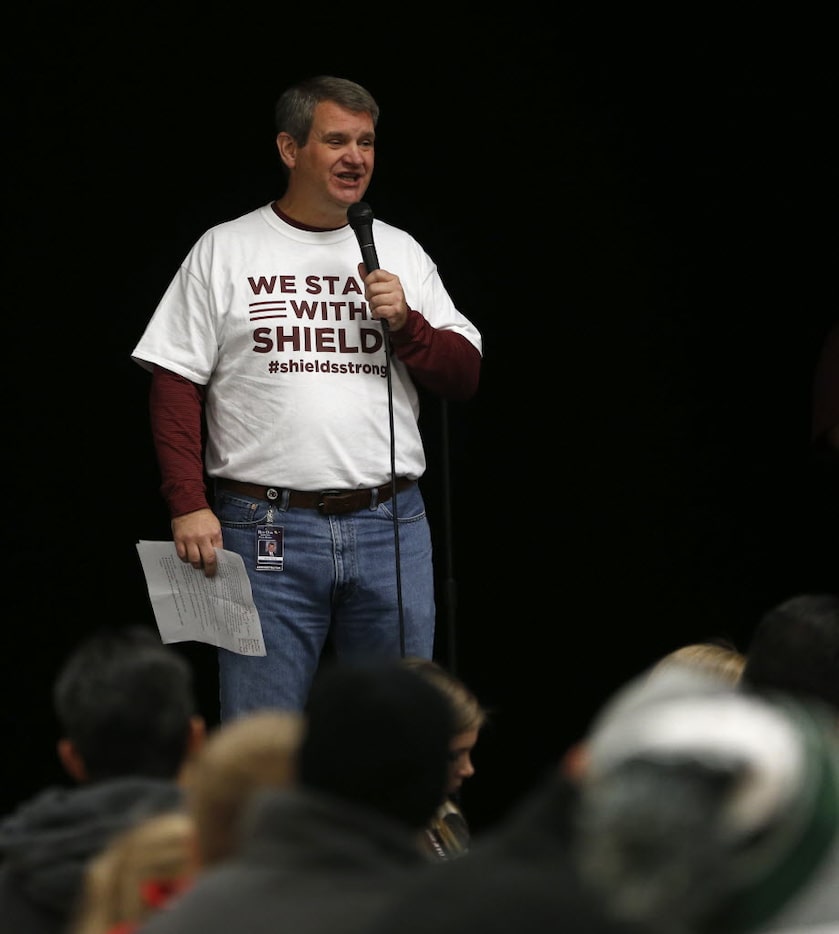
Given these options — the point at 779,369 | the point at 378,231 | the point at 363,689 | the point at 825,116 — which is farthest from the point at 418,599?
the point at 363,689

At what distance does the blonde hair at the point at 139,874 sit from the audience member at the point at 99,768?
0.11 meters

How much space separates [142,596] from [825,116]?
208 centimetres

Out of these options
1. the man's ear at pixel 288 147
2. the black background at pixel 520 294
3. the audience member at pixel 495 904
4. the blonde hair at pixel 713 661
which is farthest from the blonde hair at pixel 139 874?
the black background at pixel 520 294

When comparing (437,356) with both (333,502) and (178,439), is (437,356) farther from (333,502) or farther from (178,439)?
(178,439)

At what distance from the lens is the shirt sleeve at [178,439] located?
3393 millimetres

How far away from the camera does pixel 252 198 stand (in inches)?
170

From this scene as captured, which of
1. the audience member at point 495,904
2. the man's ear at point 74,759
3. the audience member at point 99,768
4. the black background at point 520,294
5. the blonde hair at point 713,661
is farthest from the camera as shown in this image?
the black background at point 520,294

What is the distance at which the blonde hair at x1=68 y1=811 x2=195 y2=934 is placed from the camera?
161cm

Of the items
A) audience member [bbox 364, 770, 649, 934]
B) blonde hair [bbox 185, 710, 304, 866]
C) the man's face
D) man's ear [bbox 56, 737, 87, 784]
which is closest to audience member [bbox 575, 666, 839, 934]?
audience member [bbox 364, 770, 649, 934]

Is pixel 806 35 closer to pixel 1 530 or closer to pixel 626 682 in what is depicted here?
pixel 626 682

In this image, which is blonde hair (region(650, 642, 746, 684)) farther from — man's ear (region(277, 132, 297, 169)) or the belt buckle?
man's ear (region(277, 132, 297, 169))

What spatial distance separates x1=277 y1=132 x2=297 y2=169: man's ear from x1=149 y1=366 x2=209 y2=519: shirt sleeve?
0.50m

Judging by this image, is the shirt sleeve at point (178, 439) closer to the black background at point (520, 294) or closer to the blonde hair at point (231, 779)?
the black background at point (520, 294)

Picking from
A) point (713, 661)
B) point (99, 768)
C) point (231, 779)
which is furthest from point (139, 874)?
point (713, 661)
